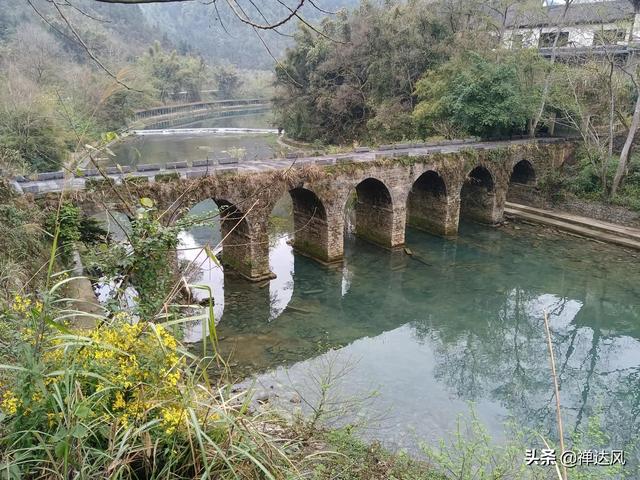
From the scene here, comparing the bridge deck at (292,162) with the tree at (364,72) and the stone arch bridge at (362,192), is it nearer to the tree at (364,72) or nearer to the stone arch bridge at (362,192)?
the stone arch bridge at (362,192)

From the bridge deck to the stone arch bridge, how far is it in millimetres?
81

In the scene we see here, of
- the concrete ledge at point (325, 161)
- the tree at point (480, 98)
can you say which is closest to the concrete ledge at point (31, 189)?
the concrete ledge at point (325, 161)

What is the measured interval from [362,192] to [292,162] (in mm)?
4263

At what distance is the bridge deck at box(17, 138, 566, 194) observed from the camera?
41.8 ft

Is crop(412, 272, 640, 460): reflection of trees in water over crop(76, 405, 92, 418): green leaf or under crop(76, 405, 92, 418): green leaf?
under

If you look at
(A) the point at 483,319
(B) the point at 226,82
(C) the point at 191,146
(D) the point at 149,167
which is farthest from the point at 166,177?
(B) the point at 226,82

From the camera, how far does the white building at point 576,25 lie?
22.8 meters

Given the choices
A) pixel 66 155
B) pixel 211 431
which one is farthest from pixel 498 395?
pixel 66 155

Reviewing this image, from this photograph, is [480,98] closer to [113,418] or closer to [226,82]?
[113,418]

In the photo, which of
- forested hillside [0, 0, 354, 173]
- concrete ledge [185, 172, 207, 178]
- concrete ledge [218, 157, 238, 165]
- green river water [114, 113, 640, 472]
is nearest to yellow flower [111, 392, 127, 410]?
forested hillside [0, 0, 354, 173]

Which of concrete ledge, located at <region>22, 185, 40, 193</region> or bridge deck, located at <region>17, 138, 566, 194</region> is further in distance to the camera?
bridge deck, located at <region>17, 138, 566, 194</region>

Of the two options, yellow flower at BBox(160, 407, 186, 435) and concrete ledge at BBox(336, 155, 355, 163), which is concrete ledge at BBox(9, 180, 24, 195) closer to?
concrete ledge at BBox(336, 155, 355, 163)

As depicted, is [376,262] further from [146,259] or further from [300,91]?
[300,91]

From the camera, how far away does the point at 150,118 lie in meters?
56.6
